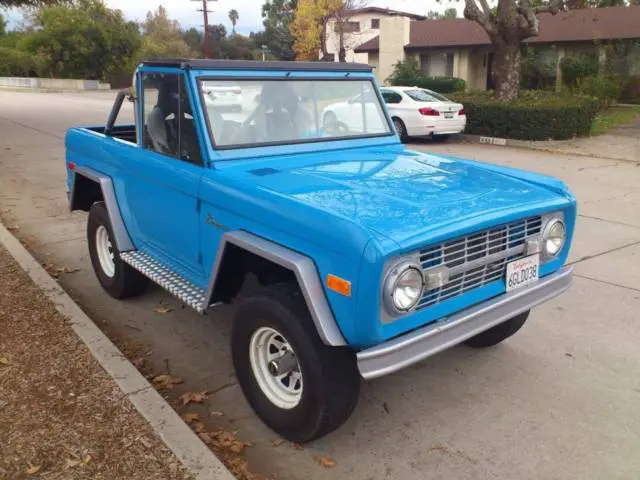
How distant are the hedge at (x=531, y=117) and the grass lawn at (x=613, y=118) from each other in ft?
4.18

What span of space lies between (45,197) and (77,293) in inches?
178

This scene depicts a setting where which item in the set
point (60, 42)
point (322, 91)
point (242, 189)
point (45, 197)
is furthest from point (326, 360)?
point (60, 42)

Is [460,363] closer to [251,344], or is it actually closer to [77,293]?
[251,344]

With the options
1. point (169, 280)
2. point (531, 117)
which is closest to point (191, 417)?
point (169, 280)

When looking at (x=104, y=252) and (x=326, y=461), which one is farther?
(x=104, y=252)

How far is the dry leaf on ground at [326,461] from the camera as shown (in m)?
3.02

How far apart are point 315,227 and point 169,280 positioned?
5.16 ft

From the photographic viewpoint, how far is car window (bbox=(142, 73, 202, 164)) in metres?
3.74

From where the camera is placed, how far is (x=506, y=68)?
16.9 metres

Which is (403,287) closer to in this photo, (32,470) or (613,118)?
(32,470)

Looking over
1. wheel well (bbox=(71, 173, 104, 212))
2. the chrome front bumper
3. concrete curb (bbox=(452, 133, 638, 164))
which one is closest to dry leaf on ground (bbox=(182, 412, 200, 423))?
the chrome front bumper

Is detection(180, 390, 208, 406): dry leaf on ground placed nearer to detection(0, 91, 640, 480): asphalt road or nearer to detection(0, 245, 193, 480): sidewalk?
detection(0, 91, 640, 480): asphalt road

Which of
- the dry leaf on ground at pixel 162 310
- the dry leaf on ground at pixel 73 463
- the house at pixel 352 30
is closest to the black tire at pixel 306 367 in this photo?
the dry leaf on ground at pixel 73 463

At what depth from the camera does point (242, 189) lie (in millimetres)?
3217
